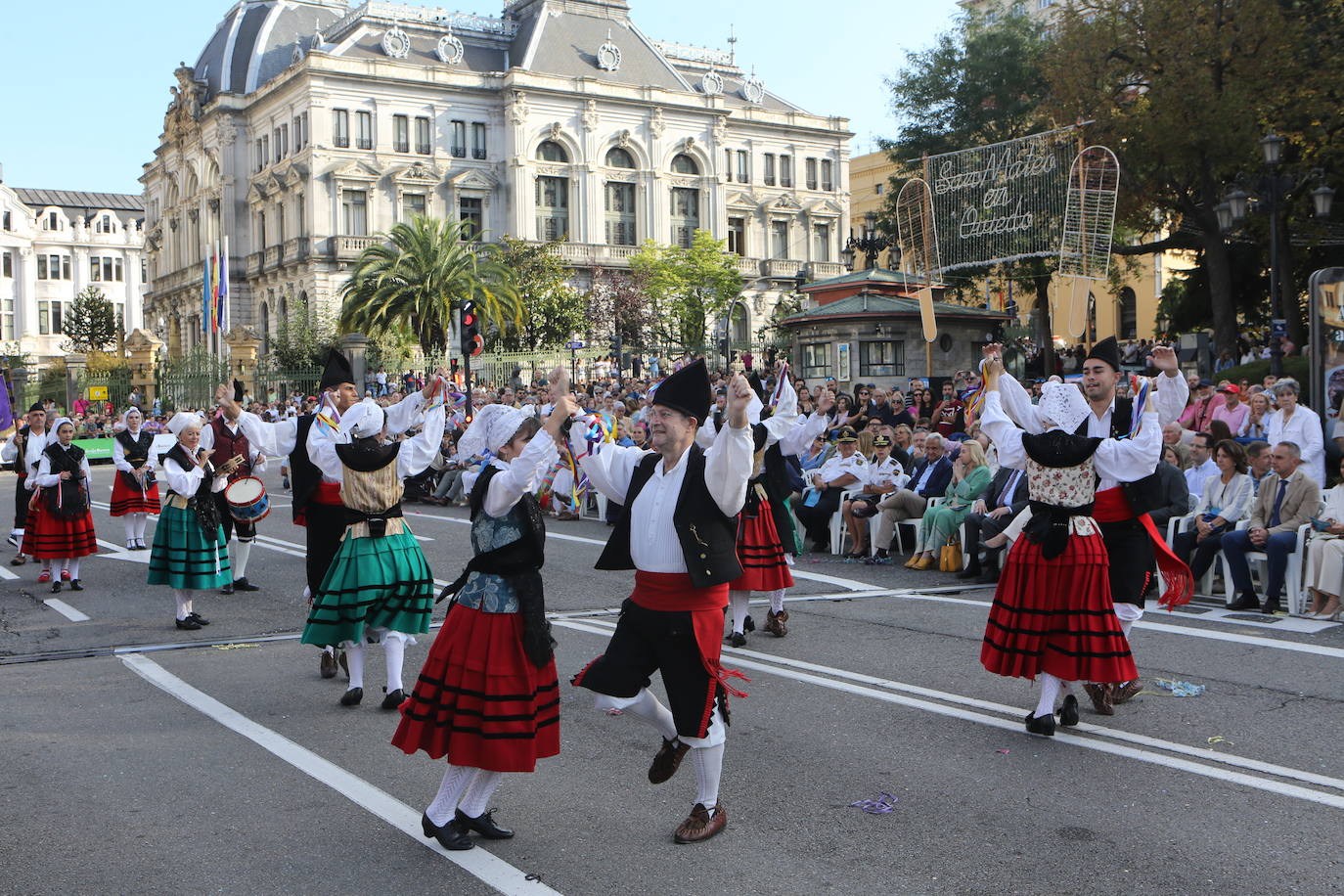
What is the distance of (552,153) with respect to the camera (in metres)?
72.8

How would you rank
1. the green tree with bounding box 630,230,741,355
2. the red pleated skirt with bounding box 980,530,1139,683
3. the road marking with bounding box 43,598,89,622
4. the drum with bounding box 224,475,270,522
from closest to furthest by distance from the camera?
the red pleated skirt with bounding box 980,530,1139,683 < the road marking with bounding box 43,598,89,622 < the drum with bounding box 224,475,270,522 < the green tree with bounding box 630,230,741,355

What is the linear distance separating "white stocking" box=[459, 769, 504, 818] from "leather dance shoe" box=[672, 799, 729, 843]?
780 millimetres

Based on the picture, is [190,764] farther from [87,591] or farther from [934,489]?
[934,489]

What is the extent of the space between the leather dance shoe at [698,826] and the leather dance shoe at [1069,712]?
2.46 m

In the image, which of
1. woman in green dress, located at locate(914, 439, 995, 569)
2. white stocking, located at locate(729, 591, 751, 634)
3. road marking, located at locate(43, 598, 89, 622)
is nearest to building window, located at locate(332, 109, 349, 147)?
road marking, located at locate(43, 598, 89, 622)

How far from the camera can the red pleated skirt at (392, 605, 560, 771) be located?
514 cm

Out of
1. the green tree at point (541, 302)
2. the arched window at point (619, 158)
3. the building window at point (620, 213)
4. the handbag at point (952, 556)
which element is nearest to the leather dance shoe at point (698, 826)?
the handbag at point (952, 556)

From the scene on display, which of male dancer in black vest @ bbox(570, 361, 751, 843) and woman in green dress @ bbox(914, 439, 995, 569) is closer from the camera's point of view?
male dancer in black vest @ bbox(570, 361, 751, 843)

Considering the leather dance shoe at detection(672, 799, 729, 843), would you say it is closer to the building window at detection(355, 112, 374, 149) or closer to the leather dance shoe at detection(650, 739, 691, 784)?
the leather dance shoe at detection(650, 739, 691, 784)

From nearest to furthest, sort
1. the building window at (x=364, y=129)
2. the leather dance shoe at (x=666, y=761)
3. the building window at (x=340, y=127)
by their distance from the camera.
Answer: the leather dance shoe at (x=666, y=761)
the building window at (x=340, y=127)
the building window at (x=364, y=129)

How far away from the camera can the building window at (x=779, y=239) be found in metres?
81.9

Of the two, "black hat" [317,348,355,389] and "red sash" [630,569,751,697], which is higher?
"black hat" [317,348,355,389]

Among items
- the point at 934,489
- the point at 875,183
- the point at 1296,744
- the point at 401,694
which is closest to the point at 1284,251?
the point at 934,489

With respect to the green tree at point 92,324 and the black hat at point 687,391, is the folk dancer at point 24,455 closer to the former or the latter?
the black hat at point 687,391
